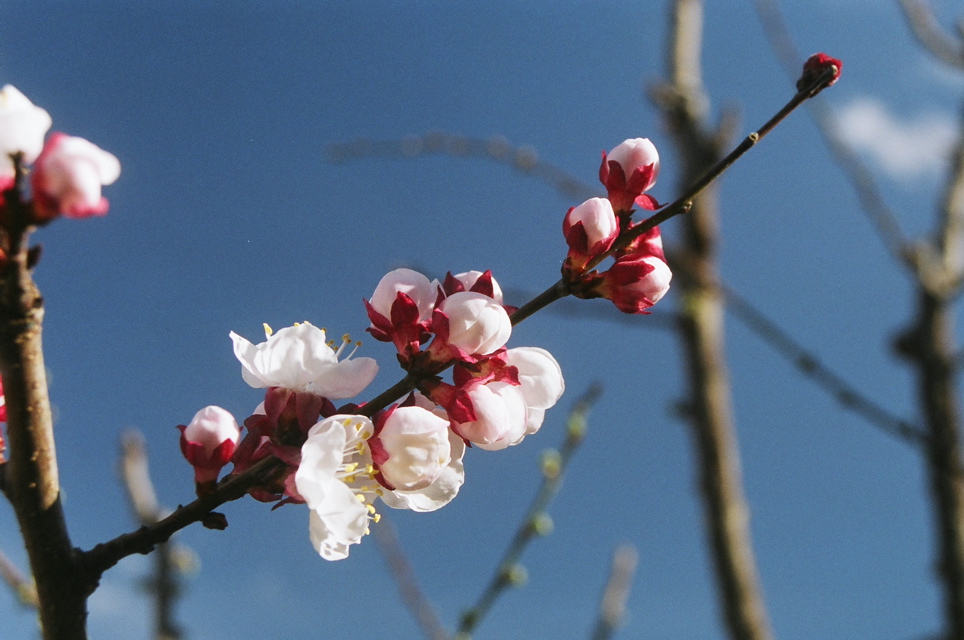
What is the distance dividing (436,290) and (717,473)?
2510 millimetres

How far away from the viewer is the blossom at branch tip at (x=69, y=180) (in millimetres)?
549

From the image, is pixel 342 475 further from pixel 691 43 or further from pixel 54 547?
pixel 691 43

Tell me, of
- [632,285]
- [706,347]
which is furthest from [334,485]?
[706,347]

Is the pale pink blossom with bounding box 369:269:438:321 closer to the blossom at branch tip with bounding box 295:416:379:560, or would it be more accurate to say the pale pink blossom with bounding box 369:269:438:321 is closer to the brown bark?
the blossom at branch tip with bounding box 295:416:379:560

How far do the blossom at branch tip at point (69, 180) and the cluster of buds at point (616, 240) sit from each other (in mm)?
450

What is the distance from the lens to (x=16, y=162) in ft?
1.83

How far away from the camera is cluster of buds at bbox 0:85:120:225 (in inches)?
21.6

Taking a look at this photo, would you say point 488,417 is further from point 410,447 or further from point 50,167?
point 50,167

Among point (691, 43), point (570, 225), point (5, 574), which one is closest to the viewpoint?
point (570, 225)

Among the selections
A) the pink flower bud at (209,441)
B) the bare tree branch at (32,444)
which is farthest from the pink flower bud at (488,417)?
the bare tree branch at (32,444)

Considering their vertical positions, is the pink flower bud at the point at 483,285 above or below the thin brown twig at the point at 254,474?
above

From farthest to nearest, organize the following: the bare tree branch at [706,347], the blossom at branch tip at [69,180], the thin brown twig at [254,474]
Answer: the bare tree branch at [706,347]
the thin brown twig at [254,474]
the blossom at branch tip at [69,180]

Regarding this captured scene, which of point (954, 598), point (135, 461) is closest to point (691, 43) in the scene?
point (954, 598)

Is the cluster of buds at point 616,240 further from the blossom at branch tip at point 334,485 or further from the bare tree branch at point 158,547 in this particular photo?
the bare tree branch at point 158,547
